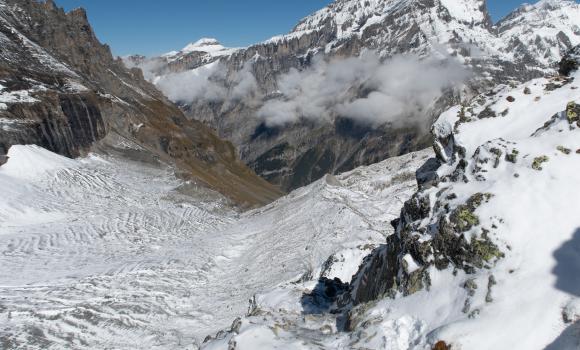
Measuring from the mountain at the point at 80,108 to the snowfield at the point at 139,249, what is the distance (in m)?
7.50

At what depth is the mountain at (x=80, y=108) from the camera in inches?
3189

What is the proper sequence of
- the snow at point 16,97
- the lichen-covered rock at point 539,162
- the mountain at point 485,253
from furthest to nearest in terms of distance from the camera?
1. the snow at point 16,97
2. the lichen-covered rock at point 539,162
3. the mountain at point 485,253

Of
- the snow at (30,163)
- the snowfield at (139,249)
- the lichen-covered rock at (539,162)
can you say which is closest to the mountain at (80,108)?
the snow at (30,163)

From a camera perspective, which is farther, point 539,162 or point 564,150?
point 564,150

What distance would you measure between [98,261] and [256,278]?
13679 millimetres

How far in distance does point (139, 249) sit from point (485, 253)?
137 ft

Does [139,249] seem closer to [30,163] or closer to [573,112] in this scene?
[30,163]

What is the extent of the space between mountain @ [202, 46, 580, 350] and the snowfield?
1538 cm

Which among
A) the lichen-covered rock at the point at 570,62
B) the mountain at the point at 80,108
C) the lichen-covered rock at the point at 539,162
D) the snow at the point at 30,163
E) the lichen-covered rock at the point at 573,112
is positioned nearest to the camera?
the lichen-covered rock at the point at 539,162

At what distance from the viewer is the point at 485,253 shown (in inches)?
579

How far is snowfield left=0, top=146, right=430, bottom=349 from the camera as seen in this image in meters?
33.0

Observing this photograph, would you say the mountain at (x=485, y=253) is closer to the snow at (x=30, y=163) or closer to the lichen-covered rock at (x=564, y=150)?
the lichen-covered rock at (x=564, y=150)

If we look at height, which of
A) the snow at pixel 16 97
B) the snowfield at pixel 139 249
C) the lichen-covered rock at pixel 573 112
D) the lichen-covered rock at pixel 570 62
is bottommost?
the snowfield at pixel 139 249

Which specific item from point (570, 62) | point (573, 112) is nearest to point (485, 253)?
point (573, 112)
